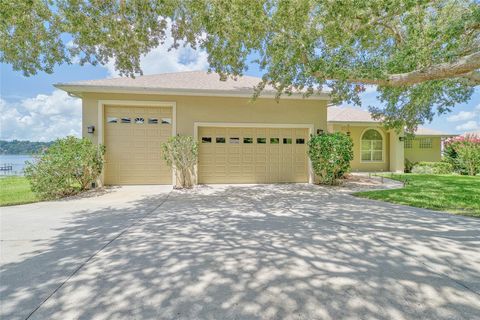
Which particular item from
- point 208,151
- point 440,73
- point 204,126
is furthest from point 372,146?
point 440,73

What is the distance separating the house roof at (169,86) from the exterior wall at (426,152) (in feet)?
36.9

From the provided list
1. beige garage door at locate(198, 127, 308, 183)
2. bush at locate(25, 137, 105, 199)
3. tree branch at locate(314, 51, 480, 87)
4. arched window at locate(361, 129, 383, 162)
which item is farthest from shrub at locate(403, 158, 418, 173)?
bush at locate(25, 137, 105, 199)

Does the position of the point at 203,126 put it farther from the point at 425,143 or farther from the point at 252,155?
the point at 425,143

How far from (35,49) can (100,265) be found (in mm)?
7335

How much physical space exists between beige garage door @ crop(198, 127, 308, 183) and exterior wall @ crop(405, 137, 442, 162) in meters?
11.4

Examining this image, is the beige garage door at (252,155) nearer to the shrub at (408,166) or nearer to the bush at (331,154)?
the bush at (331,154)

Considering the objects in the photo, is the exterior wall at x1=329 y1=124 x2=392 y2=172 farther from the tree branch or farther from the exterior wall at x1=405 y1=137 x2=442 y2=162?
the tree branch

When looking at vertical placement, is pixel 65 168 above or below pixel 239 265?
above

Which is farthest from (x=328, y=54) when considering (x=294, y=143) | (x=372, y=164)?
(x=372, y=164)

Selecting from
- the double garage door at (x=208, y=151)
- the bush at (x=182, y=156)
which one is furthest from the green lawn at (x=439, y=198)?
the bush at (x=182, y=156)

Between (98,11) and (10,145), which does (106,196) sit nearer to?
(98,11)

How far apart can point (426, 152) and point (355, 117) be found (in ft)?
20.8

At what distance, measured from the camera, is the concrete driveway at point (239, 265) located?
7.59 ft

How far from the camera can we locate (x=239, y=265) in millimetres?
3156
